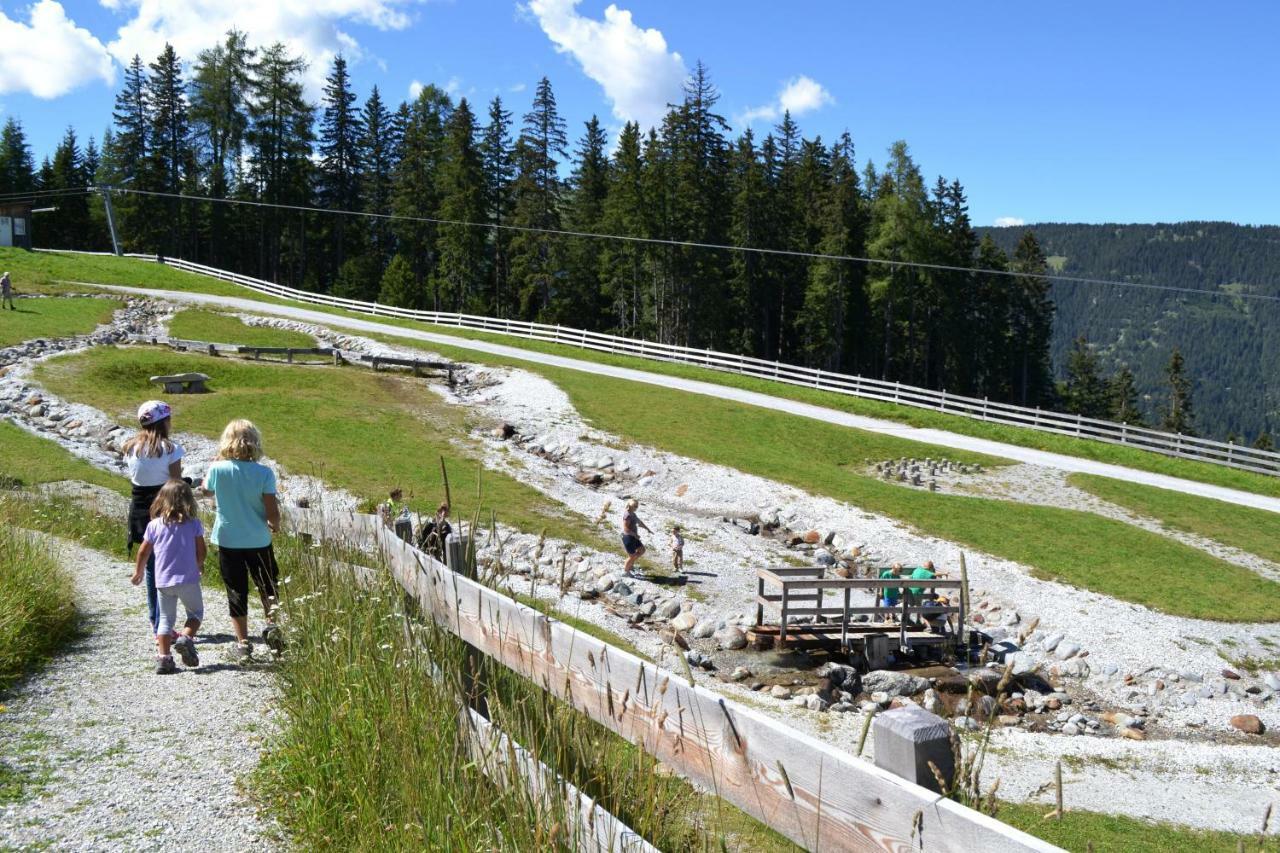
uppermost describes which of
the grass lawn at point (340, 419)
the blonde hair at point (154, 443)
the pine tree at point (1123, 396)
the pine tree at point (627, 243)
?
the pine tree at point (627, 243)

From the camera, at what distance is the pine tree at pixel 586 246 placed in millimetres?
63719

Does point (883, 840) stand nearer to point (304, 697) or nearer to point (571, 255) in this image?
point (304, 697)

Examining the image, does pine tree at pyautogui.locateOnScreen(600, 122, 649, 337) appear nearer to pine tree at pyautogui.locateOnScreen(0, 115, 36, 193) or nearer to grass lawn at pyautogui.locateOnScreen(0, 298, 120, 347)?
grass lawn at pyautogui.locateOnScreen(0, 298, 120, 347)

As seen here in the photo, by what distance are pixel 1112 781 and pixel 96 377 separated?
31073 millimetres

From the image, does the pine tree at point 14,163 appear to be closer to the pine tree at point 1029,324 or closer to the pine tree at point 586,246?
the pine tree at point 586,246

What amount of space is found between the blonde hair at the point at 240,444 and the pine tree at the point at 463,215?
56800 millimetres

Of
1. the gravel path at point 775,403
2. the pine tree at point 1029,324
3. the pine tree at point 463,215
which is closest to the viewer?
the gravel path at point 775,403

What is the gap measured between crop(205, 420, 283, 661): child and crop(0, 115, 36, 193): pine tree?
290 feet

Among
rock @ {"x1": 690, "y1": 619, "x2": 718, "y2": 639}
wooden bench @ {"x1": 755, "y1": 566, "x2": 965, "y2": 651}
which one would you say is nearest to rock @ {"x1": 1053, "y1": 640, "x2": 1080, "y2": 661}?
wooden bench @ {"x1": 755, "y1": 566, "x2": 965, "y2": 651}

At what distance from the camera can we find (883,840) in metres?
2.46

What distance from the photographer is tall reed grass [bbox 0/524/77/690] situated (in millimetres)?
6562

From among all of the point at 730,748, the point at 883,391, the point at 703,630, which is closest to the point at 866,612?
the point at 703,630

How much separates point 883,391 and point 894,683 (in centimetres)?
2563

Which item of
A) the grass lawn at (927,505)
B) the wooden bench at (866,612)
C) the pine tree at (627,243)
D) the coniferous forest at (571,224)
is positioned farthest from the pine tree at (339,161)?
the wooden bench at (866,612)
